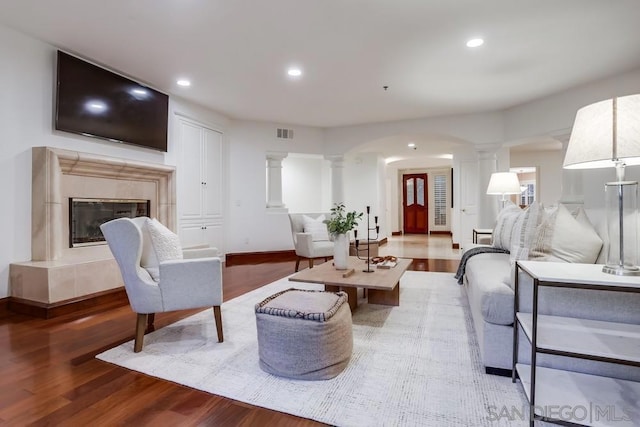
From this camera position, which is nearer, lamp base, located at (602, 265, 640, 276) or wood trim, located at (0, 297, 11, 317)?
lamp base, located at (602, 265, 640, 276)

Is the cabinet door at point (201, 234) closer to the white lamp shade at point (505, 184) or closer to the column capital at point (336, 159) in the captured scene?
the column capital at point (336, 159)

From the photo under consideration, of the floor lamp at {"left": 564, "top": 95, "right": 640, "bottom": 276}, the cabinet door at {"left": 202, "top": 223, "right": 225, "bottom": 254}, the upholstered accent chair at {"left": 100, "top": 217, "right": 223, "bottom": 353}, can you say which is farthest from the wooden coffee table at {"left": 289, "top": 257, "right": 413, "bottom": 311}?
the cabinet door at {"left": 202, "top": 223, "right": 225, "bottom": 254}

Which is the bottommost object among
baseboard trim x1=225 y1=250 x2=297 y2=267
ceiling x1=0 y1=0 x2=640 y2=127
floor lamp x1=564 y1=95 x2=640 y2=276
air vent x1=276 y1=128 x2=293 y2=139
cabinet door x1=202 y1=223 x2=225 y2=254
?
baseboard trim x1=225 y1=250 x2=297 y2=267

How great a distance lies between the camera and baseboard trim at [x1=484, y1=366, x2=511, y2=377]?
1.83 meters

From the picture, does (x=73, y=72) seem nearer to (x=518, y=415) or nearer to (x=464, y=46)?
(x=464, y=46)

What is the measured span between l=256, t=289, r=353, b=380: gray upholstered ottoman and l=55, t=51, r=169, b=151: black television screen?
10.1 ft

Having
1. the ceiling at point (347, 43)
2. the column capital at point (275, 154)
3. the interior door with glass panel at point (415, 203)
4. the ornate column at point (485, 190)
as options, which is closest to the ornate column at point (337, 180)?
the column capital at point (275, 154)

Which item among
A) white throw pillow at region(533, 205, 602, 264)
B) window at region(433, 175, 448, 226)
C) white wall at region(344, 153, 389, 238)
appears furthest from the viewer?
window at region(433, 175, 448, 226)

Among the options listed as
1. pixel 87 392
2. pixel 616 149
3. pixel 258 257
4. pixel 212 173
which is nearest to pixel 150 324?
pixel 87 392

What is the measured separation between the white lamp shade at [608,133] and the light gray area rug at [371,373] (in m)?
1.19

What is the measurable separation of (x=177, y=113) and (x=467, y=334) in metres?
4.65

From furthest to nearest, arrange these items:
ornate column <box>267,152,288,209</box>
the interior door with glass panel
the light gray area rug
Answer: the interior door with glass panel, ornate column <box>267,152,288,209</box>, the light gray area rug

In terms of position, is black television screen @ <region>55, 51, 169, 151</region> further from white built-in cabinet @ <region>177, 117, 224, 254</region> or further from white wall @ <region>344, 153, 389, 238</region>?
white wall @ <region>344, 153, 389, 238</region>

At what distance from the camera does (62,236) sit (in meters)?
3.40
